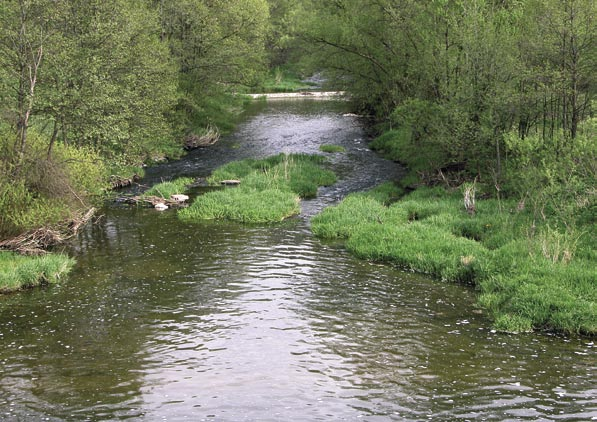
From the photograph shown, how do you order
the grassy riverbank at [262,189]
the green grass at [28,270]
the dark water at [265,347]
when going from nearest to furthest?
the dark water at [265,347] → the green grass at [28,270] → the grassy riverbank at [262,189]

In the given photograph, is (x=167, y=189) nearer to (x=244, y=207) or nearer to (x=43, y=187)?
(x=244, y=207)

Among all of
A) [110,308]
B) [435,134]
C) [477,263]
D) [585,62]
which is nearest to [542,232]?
[477,263]

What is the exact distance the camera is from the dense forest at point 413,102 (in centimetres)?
2320

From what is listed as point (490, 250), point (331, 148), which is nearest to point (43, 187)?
point (490, 250)

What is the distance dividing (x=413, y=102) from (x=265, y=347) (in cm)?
2214

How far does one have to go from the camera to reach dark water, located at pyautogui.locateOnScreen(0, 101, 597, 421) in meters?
12.5

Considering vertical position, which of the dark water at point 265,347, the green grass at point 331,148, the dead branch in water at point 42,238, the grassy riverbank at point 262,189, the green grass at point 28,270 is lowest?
the dark water at point 265,347

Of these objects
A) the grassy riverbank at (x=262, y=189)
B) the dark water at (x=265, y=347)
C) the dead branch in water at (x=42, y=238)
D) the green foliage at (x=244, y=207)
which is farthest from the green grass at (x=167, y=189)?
the dark water at (x=265, y=347)

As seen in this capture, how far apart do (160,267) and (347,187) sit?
51.3ft

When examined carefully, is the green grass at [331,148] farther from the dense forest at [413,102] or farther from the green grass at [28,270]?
the green grass at [28,270]

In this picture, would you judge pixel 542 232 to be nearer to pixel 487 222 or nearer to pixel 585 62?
pixel 487 222

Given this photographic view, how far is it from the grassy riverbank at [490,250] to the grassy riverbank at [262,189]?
2.90 metres

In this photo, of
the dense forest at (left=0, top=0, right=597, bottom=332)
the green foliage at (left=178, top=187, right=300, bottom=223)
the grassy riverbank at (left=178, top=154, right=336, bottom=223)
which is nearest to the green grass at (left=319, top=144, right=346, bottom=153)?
the dense forest at (left=0, top=0, right=597, bottom=332)

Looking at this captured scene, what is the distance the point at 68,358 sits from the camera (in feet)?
48.9
